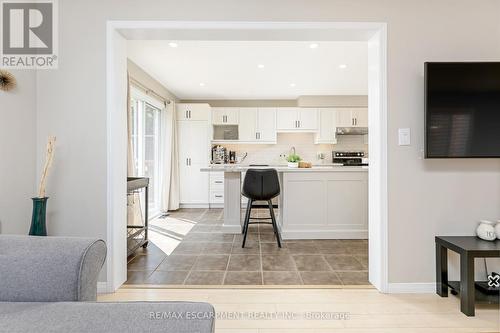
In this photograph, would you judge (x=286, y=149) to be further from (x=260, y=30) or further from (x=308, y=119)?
(x=260, y=30)

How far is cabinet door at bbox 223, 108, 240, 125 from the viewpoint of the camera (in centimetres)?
628

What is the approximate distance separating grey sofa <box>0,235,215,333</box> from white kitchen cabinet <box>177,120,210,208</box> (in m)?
4.70

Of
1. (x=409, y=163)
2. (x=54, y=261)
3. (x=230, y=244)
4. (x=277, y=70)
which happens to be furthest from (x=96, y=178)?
(x=277, y=70)

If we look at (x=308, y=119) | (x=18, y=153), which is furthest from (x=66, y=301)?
(x=308, y=119)

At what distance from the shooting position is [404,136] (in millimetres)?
2199

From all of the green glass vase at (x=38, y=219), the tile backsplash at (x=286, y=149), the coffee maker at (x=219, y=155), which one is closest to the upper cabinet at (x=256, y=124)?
the tile backsplash at (x=286, y=149)

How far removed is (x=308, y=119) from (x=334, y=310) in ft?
15.9

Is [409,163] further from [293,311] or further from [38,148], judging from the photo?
[38,148]

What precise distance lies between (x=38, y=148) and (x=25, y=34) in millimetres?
885

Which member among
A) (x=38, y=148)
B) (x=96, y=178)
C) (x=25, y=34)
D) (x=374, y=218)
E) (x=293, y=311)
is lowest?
(x=293, y=311)

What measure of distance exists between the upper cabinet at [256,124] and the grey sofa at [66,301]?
514 cm

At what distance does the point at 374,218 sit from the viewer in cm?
230

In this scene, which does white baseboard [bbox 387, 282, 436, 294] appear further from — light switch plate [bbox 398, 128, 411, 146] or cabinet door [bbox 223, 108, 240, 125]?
cabinet door [bbox 223, 108, 240, 125]

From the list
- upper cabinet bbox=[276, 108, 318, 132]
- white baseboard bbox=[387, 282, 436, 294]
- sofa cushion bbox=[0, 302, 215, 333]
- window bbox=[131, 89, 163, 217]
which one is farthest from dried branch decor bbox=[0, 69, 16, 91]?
upper cabinet bbox=[276, 108, 318, 132]
